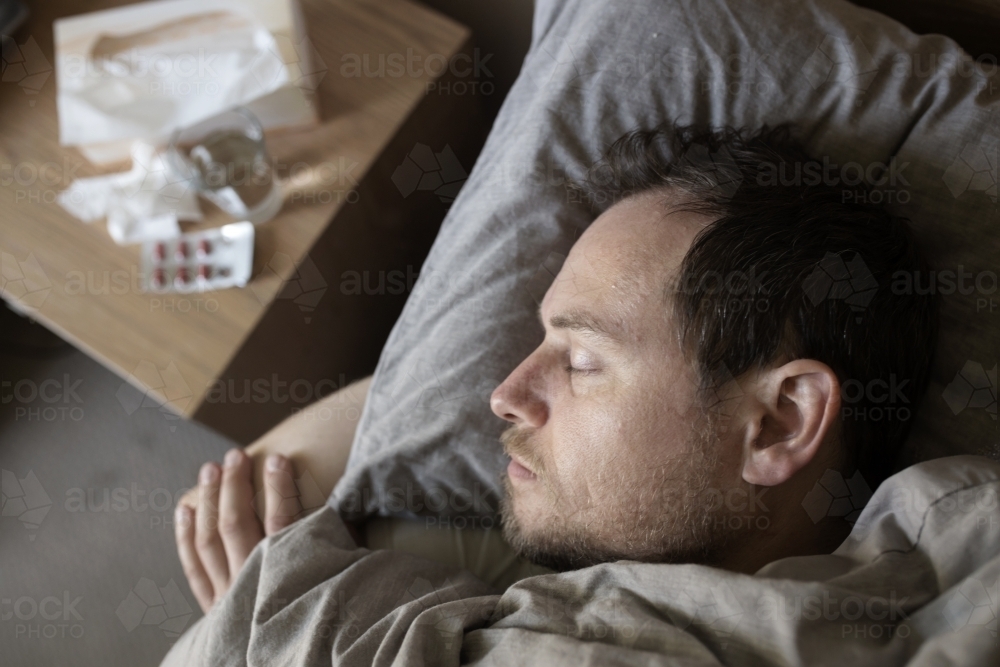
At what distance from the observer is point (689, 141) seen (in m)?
0.74

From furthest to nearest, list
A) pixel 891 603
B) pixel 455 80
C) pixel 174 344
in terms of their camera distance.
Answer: pixel 455 80 < pixel 174 344 < pixel 891 603

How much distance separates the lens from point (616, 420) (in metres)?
0.62

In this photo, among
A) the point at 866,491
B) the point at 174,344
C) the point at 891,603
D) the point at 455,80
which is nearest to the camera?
the point at 891,603

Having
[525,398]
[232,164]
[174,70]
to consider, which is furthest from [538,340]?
[174,70]

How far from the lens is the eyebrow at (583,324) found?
63 cm

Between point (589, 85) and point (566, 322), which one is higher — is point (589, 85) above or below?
above

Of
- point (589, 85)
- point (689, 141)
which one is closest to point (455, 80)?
point (589, 85)

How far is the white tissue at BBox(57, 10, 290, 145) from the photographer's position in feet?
3.26

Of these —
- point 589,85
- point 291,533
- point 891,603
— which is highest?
point 589,85

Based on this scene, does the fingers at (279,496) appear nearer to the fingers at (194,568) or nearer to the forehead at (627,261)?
the fingers at (194,568)

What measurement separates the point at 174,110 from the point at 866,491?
3.21ft

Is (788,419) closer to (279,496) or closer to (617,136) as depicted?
(617,136)

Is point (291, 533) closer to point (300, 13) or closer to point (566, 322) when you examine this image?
point (566, 322)

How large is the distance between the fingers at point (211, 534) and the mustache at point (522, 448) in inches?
15.4
